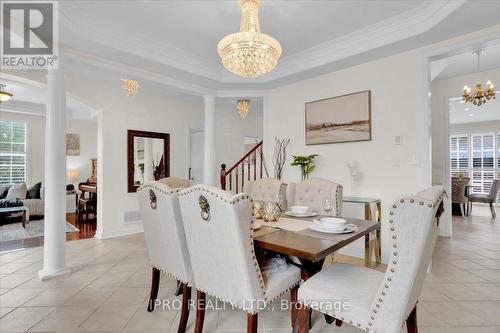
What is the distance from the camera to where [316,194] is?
2643 mm

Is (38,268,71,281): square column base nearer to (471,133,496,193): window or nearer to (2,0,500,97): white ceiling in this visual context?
(2,0,500,97): white ceiling

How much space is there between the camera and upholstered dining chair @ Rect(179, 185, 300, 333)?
1363 mm

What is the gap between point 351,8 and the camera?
258 cm

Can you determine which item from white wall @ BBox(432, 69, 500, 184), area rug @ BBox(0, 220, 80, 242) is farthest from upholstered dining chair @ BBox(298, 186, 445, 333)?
area rug @ BBox(0, 220, 80, 242)

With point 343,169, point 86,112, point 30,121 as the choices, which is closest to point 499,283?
point 343,169

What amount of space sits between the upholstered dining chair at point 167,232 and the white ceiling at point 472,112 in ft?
23.9

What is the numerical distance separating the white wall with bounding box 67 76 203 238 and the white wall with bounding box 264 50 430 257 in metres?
2.90

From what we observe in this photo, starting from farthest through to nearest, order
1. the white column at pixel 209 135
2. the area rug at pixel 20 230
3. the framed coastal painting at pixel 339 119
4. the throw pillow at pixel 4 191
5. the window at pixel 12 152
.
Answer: the window at pixel 12 152 → the throw pillow at pixel 4 191 → the white column at pixel 209 135 → the area rug at pixel 20 230 → the framed coastal painting at pixel 339 119

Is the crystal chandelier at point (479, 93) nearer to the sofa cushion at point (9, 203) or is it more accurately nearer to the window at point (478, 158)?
the window at point (478, 158)

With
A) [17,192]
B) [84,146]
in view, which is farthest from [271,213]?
[84,146]

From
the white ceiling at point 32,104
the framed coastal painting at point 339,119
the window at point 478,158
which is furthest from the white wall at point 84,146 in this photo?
the window at point 478,158

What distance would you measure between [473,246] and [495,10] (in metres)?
3.24

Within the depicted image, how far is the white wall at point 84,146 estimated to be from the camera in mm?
7387

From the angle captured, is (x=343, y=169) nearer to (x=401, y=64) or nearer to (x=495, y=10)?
(x=401, y=64)
